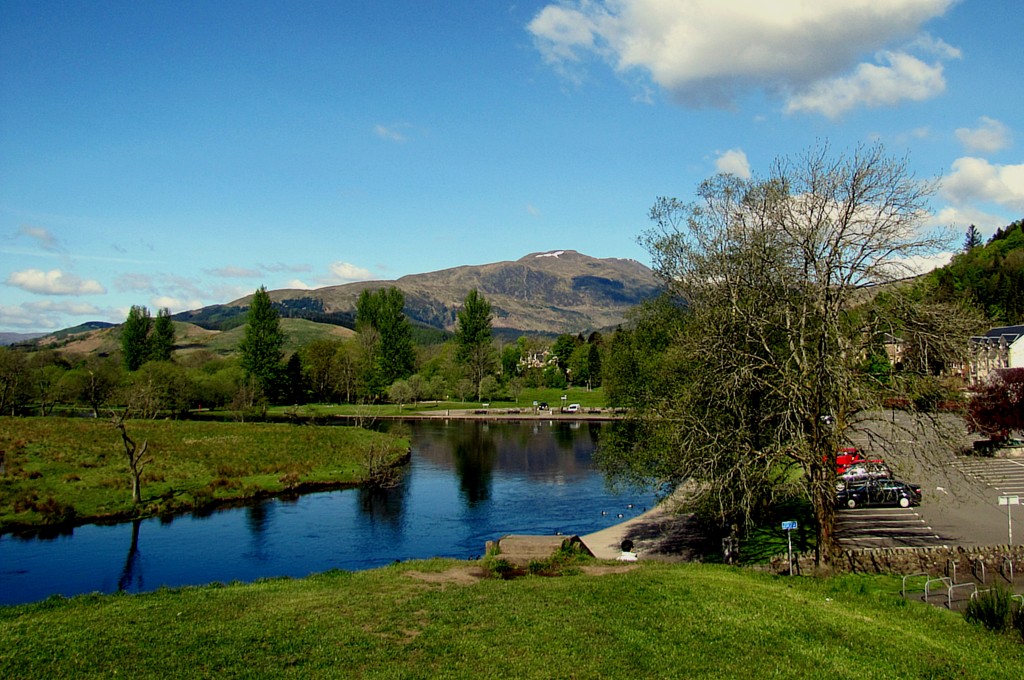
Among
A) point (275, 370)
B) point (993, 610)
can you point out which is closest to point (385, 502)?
point (993, 610)

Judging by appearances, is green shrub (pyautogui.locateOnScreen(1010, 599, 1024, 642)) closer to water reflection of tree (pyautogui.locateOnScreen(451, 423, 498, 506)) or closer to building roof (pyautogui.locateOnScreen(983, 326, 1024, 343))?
water reflection of tree (pyautogui.locateOnScreen(451, 423, 498, 506))

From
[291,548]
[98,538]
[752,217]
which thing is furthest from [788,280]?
[98,538]

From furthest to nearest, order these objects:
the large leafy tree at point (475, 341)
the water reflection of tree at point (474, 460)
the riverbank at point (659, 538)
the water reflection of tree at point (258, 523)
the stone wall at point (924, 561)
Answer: the large leafy tree at point (475, 341), the water reflection of tree at point (474, 460), the water reflection of tree at point (258, 523), the riverbank at point (659, 538), the stone wall at point (924, 561)

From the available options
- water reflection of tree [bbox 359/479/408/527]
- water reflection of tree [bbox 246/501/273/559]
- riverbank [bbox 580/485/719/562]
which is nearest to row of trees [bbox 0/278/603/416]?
water reflection of tree [bbox 359/479/408/527]

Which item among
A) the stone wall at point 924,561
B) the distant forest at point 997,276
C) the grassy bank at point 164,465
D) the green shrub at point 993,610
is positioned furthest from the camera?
the distant forest at point 997,276

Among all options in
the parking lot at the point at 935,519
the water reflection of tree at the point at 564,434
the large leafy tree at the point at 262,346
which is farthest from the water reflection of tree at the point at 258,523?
the large leafy tree at the point at 262,346

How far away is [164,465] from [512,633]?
43.0 metres

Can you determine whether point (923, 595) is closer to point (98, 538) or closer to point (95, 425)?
point (98, 538)

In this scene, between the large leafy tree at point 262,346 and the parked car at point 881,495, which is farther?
the large leafy tree at point 262,346

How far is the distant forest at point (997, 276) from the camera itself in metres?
97.3

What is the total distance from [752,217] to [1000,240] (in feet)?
518

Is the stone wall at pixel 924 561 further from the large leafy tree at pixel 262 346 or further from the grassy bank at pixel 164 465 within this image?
the large leafy tree at pixel 262 346

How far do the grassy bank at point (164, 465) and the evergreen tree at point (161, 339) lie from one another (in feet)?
148

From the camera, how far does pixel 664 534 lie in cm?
3192
